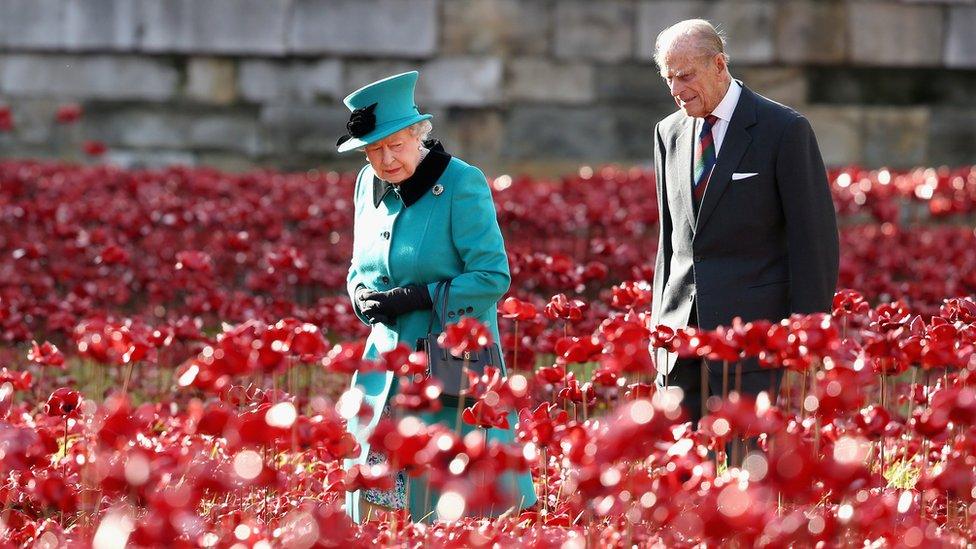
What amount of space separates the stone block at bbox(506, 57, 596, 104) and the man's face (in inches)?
384

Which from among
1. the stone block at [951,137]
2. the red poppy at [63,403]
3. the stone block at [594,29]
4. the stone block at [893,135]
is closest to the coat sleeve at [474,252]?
the red poppy at [63,403]

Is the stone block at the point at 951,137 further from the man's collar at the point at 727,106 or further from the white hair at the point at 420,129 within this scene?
the white hair at the point at 420,129

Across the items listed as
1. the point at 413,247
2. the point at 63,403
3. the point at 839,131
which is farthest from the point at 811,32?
the point at 63,403

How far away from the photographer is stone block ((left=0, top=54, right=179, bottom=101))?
14242 millimetres

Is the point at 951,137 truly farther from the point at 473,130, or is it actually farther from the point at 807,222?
the point at 807,222

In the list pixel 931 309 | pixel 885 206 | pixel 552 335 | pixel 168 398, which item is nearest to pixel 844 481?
pixel 552 335

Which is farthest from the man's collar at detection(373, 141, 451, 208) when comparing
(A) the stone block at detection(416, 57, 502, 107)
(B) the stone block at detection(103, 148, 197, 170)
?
(B) the stone block at detection(103, 148, 197, 170)

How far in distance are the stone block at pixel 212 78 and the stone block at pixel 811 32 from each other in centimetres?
552

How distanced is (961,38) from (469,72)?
5.04m

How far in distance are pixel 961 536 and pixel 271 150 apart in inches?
452

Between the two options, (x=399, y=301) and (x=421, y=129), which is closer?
(x=399, y=301)

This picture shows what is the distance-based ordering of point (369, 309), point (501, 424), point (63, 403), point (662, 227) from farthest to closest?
point (662, 227) < point (369, 309) < point (63, 403) < point (501, 424)

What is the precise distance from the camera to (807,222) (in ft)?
13.9

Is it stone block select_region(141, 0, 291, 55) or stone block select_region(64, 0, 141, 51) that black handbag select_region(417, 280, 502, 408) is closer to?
stone block select_region(141, 0, 291, 55)
